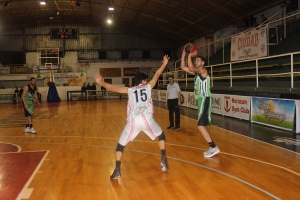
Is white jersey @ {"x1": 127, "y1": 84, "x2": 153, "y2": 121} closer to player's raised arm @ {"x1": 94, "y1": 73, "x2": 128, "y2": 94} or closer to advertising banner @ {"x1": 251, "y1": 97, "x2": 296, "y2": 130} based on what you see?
player's raised arm @ {"x1": 94, "y1": 73, "x2": 128, "y2": 94}

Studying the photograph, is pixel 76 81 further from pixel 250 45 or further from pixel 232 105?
pixel 232 105

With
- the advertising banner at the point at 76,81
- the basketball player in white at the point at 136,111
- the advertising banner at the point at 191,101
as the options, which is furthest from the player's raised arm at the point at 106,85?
the advertising banner at the point at 76,81

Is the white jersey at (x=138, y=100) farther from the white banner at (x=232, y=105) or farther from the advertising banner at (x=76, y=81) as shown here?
the advertising banner at (x=76, y=81)

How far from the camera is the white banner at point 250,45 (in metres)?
16.2

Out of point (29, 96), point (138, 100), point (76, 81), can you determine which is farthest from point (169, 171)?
point (76, 81)

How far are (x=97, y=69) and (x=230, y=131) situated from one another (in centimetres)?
3278

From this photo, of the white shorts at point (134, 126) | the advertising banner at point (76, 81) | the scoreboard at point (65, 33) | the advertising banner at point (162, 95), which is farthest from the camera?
the scoreboard at point (65, 33)

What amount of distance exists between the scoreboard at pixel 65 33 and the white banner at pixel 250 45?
23.7m

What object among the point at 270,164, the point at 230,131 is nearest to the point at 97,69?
the point at 230,131

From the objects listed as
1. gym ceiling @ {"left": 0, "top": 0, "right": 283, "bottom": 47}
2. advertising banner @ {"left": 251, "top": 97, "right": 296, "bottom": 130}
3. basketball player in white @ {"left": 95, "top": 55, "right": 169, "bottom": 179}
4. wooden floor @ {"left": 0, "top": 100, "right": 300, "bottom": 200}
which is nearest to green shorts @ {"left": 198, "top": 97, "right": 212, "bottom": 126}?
wooden floor @ {"left": 0, "top": 100, "right": 300, "bottom": 200}

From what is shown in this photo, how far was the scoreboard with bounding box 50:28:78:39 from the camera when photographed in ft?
124

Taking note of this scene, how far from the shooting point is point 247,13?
2388 centimetres

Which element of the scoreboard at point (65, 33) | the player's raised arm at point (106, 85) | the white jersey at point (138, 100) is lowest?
the white jersey at point (138, 100)

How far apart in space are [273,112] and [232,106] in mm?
3150
